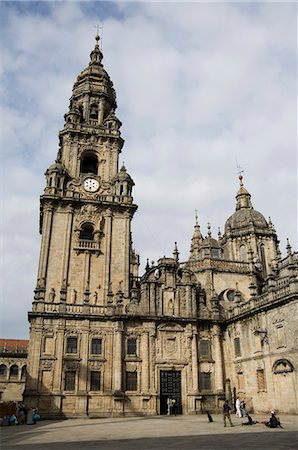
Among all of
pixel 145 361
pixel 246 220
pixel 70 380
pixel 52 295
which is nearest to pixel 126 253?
pixel 52 295

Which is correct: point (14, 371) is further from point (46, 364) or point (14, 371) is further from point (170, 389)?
point (170, 389)

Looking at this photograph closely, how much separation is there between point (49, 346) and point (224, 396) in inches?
611

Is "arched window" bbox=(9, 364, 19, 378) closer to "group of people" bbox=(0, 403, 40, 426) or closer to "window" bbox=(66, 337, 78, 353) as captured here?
"window" bbox=(66, 337, 78, 353)

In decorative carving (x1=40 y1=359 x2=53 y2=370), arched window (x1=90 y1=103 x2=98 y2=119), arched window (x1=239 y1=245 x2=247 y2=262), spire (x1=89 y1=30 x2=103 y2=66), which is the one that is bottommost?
decorative carving (x1=40 y1=359 x2=53 y2=370)

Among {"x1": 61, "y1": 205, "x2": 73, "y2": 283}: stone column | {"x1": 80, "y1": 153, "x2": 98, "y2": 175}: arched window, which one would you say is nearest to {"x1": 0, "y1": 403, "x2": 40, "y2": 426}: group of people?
{"x1": 61, "y1": 205, "x2": 73, "y2": 283}: stone column

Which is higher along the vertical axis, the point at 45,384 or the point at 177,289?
the point at 177,289

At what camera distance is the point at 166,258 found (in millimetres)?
40250

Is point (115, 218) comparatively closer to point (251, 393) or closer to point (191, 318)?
point (191, 318)

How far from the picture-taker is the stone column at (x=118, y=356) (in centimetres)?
3350

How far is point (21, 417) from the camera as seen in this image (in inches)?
1141

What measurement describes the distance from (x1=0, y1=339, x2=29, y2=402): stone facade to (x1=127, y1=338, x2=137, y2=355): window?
3396 cm

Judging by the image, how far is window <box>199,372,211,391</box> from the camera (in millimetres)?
35934

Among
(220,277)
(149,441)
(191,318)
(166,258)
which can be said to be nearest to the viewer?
(149,441)

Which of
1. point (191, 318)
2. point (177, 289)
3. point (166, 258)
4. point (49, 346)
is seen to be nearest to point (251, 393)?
point (191, 318)
